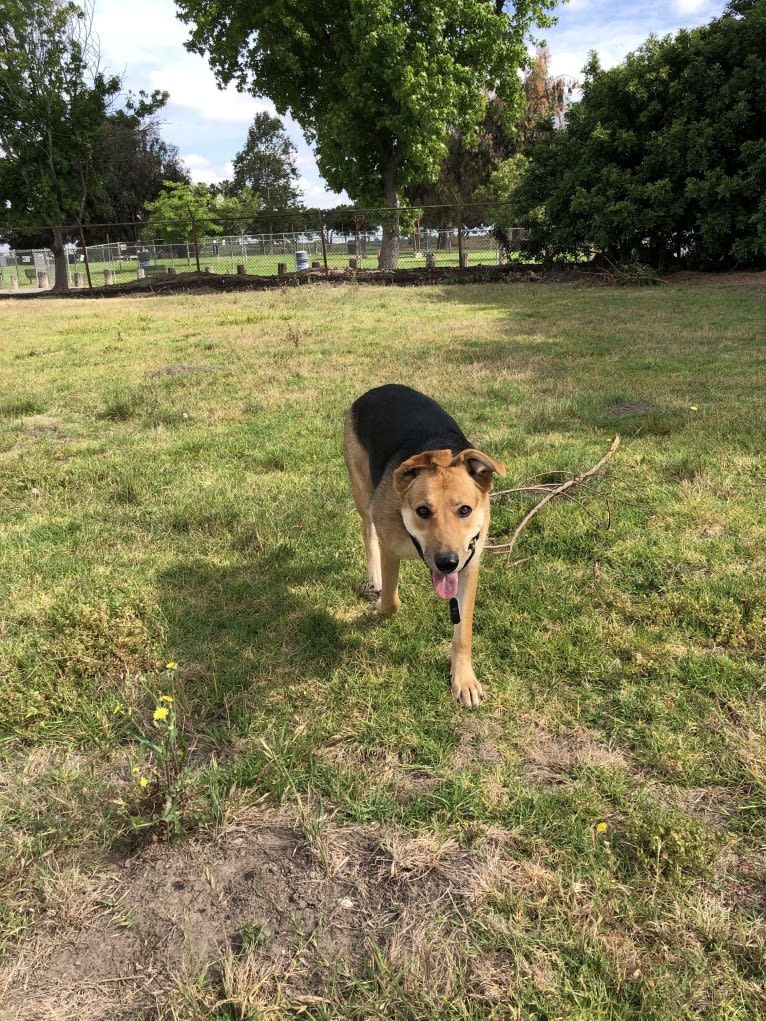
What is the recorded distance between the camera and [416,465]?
2801 mm

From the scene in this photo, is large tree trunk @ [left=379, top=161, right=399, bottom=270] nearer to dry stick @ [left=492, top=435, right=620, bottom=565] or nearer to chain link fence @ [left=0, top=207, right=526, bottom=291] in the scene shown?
chain link fence @ [left=0, top=207, right=526, bottom=291]

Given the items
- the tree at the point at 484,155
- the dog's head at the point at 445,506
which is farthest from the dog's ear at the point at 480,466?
the tree at the point at 484,155

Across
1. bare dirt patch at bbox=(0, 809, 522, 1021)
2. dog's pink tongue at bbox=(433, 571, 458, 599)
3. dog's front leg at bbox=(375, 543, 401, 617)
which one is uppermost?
dog's pink tongue at bbox=(433, 571, 458, 599)

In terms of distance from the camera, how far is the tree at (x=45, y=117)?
28.3m

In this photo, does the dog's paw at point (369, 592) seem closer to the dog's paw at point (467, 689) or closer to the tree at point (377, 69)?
the dog's paw at point (467, 689)

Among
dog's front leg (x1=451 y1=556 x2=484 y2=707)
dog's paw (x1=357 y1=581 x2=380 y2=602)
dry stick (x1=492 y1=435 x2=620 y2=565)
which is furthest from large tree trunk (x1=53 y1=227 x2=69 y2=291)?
dog's front leg (x1=451 y1=556 x2=484 y2=707)

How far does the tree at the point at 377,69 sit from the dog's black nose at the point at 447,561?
82.0 ft

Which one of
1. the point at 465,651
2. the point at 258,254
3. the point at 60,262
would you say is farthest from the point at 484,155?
the point at 465,651

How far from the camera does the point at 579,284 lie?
61.5ft

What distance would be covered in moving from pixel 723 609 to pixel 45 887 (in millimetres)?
3163

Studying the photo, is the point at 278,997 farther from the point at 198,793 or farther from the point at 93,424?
the point at 93,424

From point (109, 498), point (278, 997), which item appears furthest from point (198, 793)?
point (109, 498)

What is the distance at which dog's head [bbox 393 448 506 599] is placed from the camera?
2.62m

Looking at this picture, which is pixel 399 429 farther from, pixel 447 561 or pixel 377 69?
pixel 377 69
